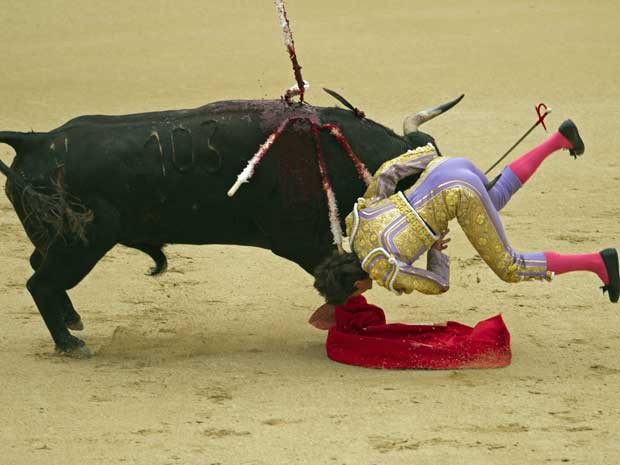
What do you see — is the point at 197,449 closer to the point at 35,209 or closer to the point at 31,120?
the point at 35,209

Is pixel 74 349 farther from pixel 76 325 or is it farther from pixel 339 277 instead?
pixel 339 277

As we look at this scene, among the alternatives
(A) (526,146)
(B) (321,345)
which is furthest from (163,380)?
(A) (526,146)

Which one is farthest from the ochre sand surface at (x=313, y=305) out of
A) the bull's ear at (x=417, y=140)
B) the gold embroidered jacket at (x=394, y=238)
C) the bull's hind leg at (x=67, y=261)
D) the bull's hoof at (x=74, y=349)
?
the bull's ear at (x=417, y=140)

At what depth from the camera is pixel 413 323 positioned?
7.04 metres

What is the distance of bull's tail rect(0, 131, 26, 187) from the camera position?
6.29 m

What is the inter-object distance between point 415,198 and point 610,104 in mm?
6007

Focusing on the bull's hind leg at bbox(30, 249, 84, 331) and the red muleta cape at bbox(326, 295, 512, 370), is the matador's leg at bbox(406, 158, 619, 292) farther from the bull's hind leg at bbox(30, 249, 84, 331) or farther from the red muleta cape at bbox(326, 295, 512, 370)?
the bull's hind leg at bbox(30, 249, 84, 331)

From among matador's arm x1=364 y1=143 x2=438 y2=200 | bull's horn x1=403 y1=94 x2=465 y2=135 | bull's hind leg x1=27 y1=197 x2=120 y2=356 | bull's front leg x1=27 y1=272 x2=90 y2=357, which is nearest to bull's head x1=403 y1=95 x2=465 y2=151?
bull's horn x1=403 y1=94 x2=465 y2=135

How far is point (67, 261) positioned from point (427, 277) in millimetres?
1573

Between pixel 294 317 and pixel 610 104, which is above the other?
pixel 610 104

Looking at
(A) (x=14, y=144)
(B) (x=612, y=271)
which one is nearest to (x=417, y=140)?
(B) (x=612, y=271)

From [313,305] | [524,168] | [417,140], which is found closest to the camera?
[524,168]

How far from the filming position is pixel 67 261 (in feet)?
20.8

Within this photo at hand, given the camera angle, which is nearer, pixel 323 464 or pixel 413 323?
pixel 323 464
